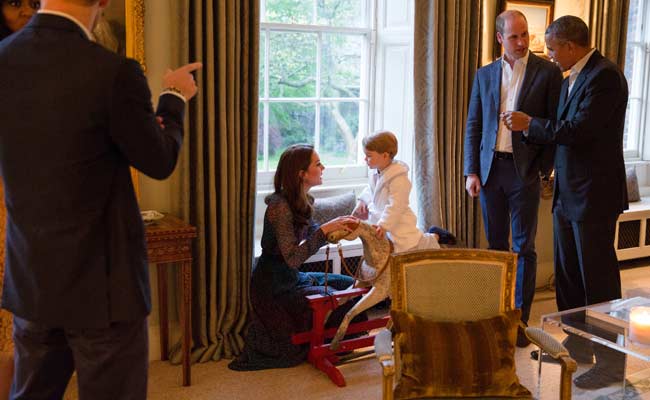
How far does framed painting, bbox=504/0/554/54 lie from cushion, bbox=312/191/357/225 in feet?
5.31

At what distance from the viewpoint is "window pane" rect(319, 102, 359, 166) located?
178 inches

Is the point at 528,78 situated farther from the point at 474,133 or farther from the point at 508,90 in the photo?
the point at 474,133

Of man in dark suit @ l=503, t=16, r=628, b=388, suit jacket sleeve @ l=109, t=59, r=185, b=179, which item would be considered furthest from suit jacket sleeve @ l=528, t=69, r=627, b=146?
suit jacket sleeve @ l=109, t=59, r=185, b=179

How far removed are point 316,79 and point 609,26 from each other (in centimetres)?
213

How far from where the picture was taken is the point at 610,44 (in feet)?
16.3

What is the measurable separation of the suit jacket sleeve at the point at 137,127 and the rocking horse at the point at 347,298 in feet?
5.39

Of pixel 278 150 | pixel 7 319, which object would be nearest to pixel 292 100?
pixel 278 150

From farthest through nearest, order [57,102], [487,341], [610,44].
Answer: [610,44] → [487,341] → [57,102]

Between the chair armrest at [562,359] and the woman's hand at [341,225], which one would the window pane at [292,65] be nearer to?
the woman's hand at [341,225]

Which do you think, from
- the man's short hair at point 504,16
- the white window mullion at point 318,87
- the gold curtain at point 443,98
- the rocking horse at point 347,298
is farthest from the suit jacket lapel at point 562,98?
the white window mullion at point 318,87

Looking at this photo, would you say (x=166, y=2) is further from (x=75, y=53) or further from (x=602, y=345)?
(x=602, y=345)

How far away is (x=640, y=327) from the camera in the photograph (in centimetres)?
284

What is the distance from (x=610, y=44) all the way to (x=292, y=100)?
7.59 feet

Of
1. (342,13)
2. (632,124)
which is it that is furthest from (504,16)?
(632,124)
